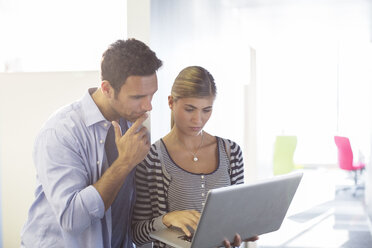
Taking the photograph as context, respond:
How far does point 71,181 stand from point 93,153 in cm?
17

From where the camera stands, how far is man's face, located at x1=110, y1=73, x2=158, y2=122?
1500 millimetres

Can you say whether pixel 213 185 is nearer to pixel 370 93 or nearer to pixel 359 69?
pixel 370 93

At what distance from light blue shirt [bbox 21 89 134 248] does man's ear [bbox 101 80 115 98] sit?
0.09 metres

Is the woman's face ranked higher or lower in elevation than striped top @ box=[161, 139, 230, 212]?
higher

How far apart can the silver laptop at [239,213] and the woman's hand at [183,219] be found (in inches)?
1.4

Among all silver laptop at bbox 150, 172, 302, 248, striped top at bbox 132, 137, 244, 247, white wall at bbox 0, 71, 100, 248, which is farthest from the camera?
white wall at bbox 0, 71, 100, 248

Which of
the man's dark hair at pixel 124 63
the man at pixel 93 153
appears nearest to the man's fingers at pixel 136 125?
the man at pixel 93 153

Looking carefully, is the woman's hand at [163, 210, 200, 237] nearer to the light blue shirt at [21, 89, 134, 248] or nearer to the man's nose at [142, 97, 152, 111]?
the light blue shirt at [21, 89, 134, 248]

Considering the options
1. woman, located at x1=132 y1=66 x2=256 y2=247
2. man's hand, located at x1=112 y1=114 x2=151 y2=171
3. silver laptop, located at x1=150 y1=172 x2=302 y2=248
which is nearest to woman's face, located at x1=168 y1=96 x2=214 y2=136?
woman, located at x1=132 y1=66 x2=256 y2=247

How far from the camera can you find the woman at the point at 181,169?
1.70m

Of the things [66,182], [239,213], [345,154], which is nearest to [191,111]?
[239,213]

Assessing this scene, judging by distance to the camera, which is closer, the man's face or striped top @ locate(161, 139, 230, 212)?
the man's face

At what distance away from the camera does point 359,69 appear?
985 centimetres

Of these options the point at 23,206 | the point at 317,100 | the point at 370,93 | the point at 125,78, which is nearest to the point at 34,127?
the point at 23,206
